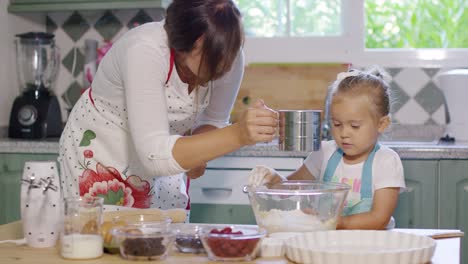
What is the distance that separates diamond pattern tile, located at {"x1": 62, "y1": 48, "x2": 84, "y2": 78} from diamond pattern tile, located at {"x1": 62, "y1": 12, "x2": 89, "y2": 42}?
0.23 ft

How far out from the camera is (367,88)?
2053 mm

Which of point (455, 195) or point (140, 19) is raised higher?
point (140, 19)

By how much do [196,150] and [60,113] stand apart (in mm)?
2109

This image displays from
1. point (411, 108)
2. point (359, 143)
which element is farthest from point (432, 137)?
point (359, 143)

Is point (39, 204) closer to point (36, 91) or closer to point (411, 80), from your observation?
point (36, 91)

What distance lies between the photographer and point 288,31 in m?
3.80

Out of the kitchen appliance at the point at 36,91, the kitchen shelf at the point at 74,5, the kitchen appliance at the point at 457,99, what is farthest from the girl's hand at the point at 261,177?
the kitchen appliance at the point at 36,91

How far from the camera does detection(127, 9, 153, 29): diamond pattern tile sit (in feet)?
12.3

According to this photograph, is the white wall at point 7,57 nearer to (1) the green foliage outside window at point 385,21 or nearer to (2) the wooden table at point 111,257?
(1) the green foliage outside window at point 385,21

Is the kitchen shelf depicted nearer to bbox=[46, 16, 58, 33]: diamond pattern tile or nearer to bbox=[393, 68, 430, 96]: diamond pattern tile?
bbox=[46, 16, 58, 33]: diamond pattern tile

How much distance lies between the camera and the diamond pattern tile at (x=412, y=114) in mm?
3594

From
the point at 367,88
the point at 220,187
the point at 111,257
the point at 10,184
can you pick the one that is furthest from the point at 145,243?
the point at 10,184

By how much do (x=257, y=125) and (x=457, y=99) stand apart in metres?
1.90

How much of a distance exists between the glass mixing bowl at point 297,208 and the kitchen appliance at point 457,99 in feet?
5.98
